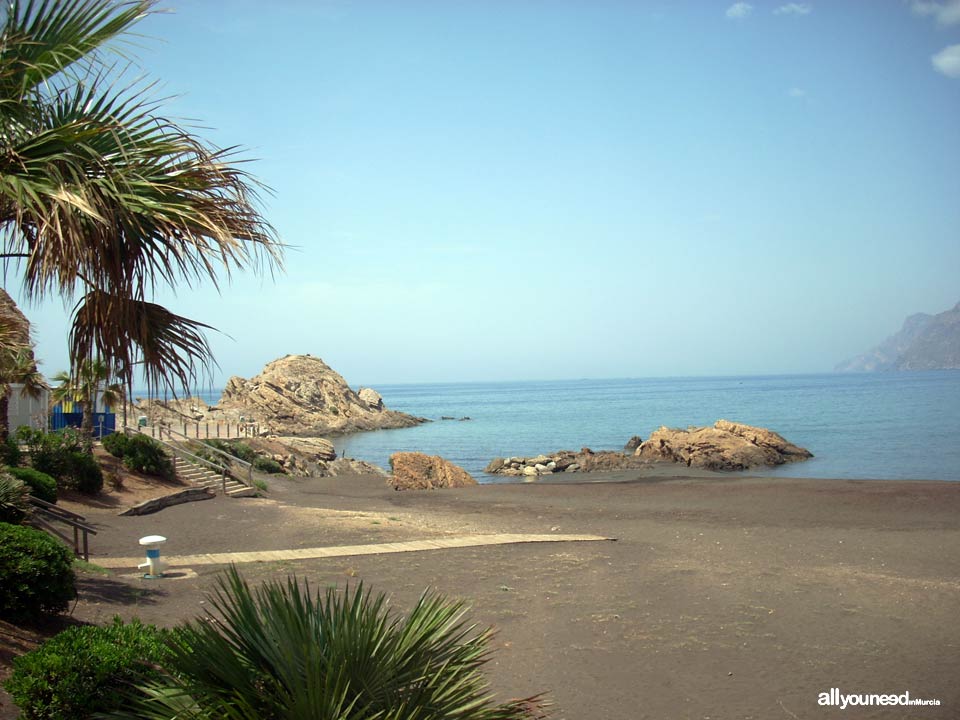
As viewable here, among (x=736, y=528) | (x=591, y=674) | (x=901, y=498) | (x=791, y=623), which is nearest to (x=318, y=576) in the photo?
(x=591, y=674)

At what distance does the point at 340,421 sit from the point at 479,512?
7281 centimetres

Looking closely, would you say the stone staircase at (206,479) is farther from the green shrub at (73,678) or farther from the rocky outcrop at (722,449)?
the rocky outcrop at (722,449)

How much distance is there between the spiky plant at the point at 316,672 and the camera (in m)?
3.71

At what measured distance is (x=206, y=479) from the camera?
85.0 ft

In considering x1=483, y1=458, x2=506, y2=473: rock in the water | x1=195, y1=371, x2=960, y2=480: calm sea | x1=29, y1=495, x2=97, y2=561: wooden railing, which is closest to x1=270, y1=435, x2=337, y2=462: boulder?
x1=195, y1=371, x2=960, y2=480: calm sea

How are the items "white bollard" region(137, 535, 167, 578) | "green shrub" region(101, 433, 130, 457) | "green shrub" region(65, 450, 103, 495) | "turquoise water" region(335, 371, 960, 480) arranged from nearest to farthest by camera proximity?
"white bollard" region(137, 535, 167, 578) < "green shrub" region(65, 450, 103, 495) < "green shrub" region(101, 433, 130, 457) < "turquoise water" region(335, 371, 960, 480)

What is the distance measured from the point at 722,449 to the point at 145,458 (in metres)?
26.7

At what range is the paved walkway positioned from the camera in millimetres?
13242

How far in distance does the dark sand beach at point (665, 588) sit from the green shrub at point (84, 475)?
2.42 m

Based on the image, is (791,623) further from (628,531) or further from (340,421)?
(340,421)

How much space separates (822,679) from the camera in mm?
7707

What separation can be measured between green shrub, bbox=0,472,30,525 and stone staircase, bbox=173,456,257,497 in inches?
563

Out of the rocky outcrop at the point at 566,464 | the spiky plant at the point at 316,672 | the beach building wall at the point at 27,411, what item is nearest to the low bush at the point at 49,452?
the beach building wall at the point at 27,411

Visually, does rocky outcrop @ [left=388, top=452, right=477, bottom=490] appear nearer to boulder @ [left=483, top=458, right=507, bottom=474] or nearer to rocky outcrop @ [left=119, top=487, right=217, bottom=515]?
rocky outcrop @ [left=119, top=487, right=217, bottom=515]
